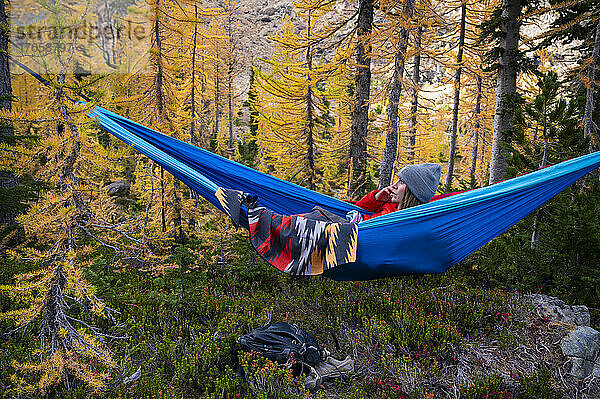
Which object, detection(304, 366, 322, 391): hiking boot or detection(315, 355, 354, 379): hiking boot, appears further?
detection(315, 355, 354, 379): hiking boot

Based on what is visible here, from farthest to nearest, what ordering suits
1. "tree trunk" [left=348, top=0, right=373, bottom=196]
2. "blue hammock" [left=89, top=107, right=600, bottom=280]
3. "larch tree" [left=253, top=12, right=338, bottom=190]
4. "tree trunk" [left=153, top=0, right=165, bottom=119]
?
"tree trunk" [left=348, top=0, right=373, bottom=196]
"larch tree" [left=253, top=12, right=338, bottom=190]
"tree trunk" [left=153, top=0, right=165, bottom=119]
"blue hammock" [left=89, top=107, right=600, bottom=280]

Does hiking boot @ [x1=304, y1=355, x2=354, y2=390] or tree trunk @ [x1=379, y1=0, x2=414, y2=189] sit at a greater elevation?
tree trunk @ [x1=379, y1=0, x2=414, y2=189]

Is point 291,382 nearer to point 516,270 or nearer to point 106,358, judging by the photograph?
point 106,358

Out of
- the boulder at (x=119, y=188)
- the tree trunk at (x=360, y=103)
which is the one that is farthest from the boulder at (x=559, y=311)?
the boulder at (x=119, y=188)

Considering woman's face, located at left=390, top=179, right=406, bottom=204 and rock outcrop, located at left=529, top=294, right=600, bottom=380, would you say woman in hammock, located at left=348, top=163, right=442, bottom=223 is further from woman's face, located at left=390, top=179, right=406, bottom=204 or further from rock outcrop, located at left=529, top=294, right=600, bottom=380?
rock outcrop, located at left=529, top=294, right=600, bottom=380

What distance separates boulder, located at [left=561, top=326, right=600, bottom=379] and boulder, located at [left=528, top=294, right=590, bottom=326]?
0.43 ft

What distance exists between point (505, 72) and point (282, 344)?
5186mm

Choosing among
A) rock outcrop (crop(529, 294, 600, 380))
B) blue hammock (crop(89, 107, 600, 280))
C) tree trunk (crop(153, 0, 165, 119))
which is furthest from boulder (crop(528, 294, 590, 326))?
tree trunk (crop(153, 0, 165, 119))

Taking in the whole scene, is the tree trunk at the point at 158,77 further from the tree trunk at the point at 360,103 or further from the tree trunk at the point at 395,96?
the tree trunk at the point at 395,96

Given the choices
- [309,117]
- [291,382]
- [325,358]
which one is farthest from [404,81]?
[291,382]

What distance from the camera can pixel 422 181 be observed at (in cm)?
258

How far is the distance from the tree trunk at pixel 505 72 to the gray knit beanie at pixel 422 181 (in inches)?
117

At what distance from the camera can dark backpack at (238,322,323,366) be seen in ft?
8.80

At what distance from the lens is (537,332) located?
10.1ft
